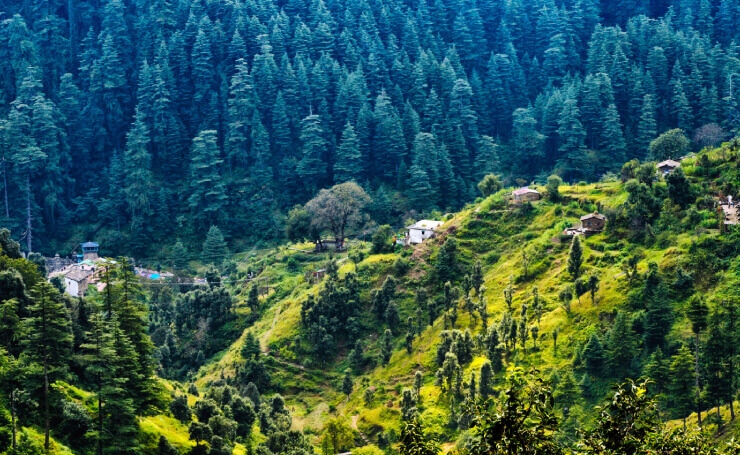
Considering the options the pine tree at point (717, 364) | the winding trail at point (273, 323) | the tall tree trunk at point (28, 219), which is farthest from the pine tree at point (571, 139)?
the tall tree trunk at point (28, 219)

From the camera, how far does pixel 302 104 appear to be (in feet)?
374

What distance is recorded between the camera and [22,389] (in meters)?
38.5

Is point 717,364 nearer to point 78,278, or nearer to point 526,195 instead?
point 526,195

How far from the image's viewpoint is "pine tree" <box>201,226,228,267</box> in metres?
95.3

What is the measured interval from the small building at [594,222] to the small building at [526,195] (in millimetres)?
10430

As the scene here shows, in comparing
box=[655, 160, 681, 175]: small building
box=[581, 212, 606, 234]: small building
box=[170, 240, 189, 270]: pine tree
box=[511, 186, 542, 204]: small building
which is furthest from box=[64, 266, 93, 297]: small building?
box=[655, 160, 681, 175]: small building

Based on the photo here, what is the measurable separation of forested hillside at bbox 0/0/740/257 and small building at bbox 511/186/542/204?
28.0 meters

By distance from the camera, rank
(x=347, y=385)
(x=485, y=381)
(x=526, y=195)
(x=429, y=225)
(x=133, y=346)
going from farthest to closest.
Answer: (x=429, y=225) < (x=526, y=195) < (x=347, y=385) < (x=485, y=381) < (x=133, y=346)

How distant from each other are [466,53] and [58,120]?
70428 mm

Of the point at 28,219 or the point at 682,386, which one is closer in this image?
the point at 682,386

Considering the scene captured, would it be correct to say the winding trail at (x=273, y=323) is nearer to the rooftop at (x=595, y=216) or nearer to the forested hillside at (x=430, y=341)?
the forested hillside at (x=430, y=341)

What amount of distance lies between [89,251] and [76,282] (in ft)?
73.0

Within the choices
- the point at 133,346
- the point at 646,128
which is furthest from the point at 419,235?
the point at 646,128

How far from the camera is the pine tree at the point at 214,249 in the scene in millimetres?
95312
